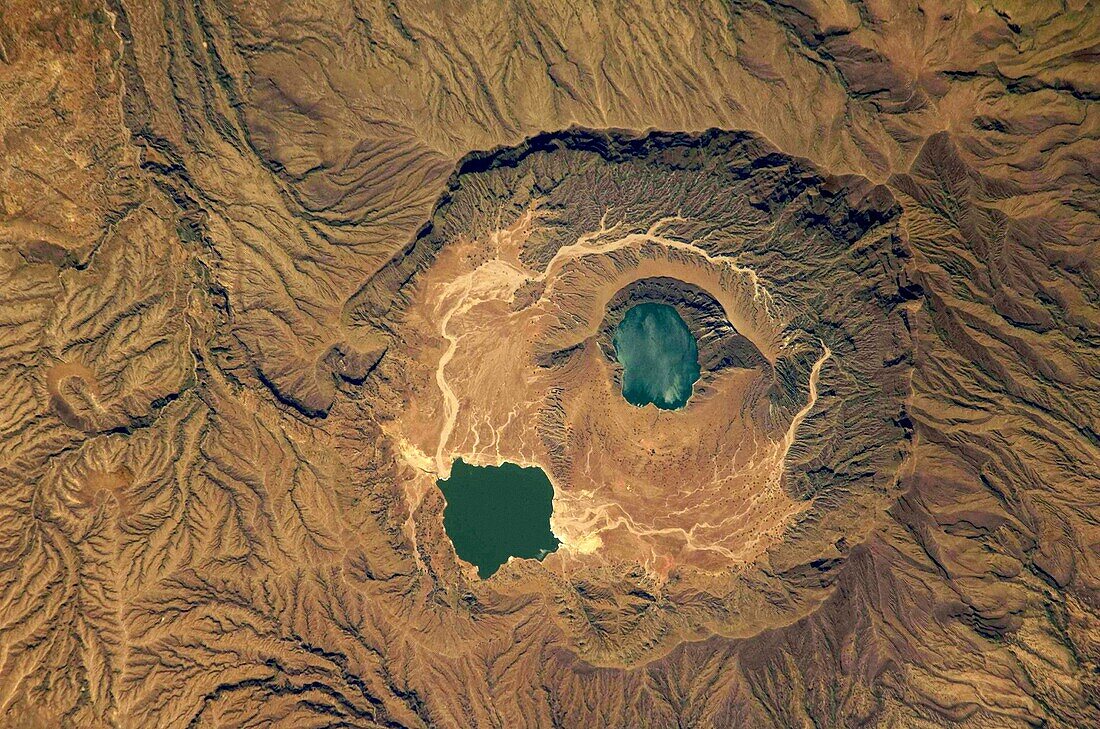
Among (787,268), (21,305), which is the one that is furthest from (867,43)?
(21,305)

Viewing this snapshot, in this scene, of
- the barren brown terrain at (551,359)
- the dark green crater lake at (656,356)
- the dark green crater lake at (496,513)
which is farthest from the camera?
the dark green crater lake at (496,513)

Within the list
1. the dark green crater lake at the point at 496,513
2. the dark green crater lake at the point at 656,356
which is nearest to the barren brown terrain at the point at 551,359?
the dark green crater lake at the point at 496,513

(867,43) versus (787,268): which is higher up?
(867,43)

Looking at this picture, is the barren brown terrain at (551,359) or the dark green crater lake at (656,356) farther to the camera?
the dark green crater lake at (656,356)

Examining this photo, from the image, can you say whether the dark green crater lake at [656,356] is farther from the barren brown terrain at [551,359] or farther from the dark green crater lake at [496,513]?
the dark green crater lake at [496,513]

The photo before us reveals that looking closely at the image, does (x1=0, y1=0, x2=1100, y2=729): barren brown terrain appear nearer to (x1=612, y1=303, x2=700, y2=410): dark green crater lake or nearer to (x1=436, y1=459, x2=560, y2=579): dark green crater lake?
(x1=436, y1=459, x2=560, y2=579): dark green crater lake

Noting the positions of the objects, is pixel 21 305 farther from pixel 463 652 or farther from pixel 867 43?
pixel 867 43
